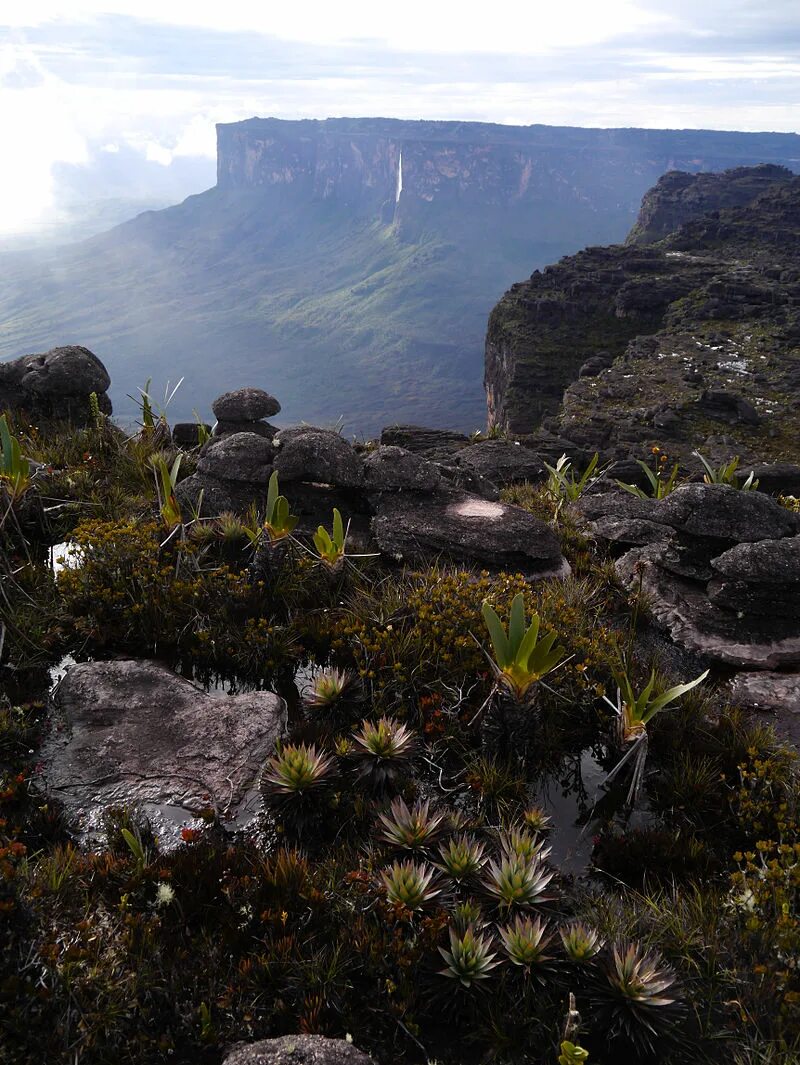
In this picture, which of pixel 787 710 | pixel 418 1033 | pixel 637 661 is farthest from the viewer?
pixel 637 661

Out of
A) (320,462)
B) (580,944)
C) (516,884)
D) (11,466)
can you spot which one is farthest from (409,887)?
(11,466)

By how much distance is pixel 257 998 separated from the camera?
360 cm

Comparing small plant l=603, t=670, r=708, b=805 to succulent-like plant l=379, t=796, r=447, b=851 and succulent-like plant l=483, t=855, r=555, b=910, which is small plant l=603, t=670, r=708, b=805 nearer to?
succulent-like plant l=483, t=855, r=555, b=910

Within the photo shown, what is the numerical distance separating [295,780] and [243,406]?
24.7ft

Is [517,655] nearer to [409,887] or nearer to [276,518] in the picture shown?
[409,887]

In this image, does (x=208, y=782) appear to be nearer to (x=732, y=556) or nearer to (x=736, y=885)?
(x=736, y=885)

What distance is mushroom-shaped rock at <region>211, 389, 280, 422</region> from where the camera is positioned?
1116 centimetres

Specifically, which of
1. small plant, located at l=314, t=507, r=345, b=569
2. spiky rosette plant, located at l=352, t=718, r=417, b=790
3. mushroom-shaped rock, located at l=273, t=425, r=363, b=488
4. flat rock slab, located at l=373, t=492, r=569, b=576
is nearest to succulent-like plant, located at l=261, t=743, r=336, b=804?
spiky rosette plant, located at l=352, t=718, r=417, b=790

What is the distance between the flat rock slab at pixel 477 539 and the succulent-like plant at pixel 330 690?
237 centimetres

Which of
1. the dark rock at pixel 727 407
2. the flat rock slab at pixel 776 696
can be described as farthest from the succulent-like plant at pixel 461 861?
the dark rock at pixel 727 407

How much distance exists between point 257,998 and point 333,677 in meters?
2.69

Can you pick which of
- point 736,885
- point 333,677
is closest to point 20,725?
point 333,677

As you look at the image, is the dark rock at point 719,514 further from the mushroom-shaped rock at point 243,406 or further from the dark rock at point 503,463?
the mushroom-shaped rock at point 243,406

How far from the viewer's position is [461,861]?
4.23 metres
